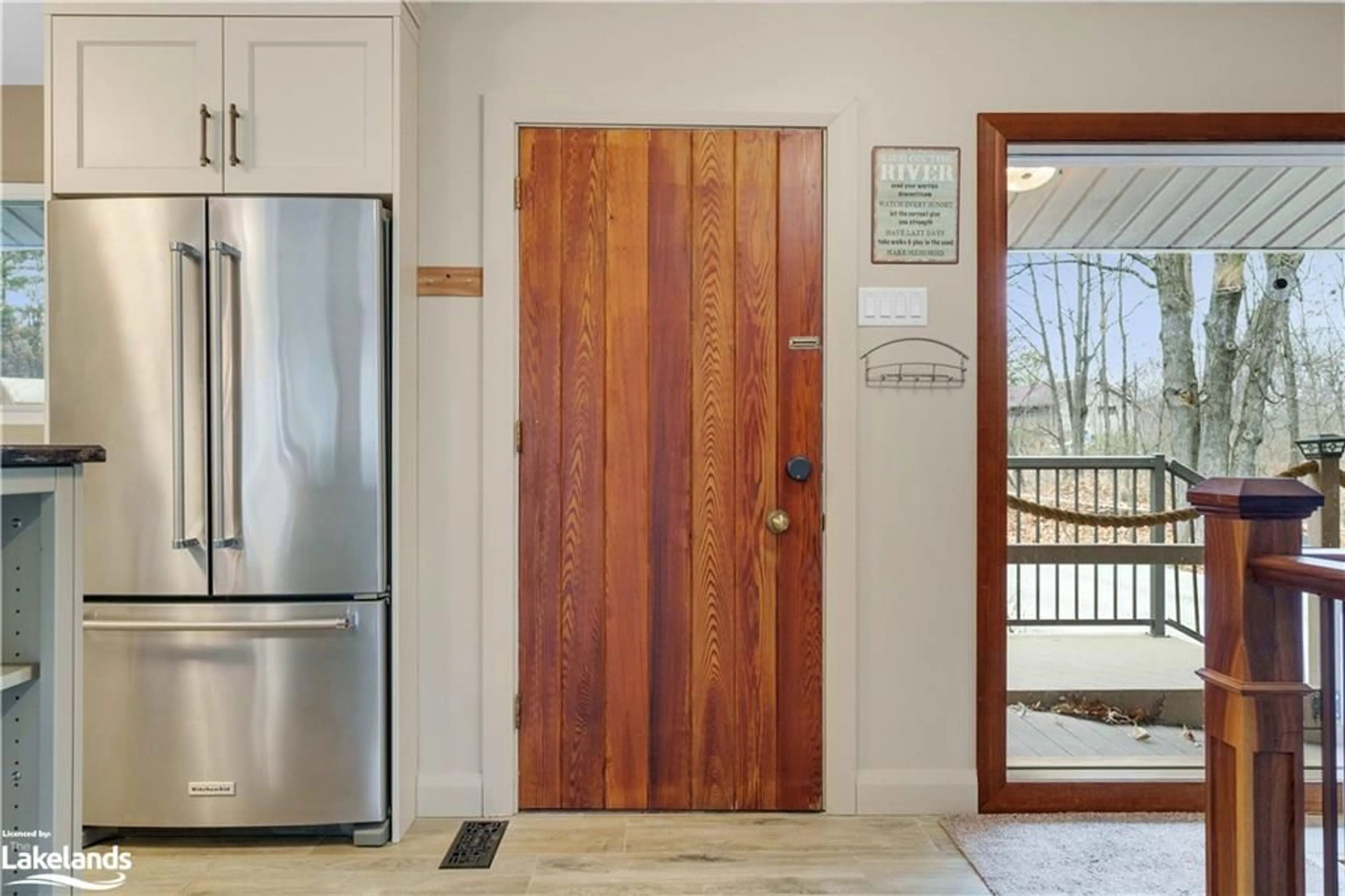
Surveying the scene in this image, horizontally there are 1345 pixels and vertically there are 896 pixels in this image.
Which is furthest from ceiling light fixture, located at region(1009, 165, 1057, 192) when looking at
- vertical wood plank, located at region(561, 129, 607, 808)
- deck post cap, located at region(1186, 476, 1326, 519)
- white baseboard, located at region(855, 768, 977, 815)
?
white baseboard, located at region(855, 768, 977, 815)

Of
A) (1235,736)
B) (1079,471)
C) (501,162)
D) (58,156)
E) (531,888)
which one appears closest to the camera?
(1235,736)

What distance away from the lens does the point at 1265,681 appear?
1.15 meters

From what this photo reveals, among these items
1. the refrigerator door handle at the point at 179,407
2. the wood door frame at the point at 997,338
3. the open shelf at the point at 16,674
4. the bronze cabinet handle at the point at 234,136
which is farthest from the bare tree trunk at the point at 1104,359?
the open shelf at the point at 16,674

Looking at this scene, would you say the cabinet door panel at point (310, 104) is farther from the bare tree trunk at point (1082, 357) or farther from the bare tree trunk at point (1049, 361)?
the bare tree trunk at point (1082, 357)

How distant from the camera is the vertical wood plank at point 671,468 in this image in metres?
2.40

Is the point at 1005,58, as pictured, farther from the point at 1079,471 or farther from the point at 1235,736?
the point at 1235,736

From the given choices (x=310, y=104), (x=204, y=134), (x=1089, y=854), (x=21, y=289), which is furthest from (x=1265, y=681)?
(x=21, y=289)

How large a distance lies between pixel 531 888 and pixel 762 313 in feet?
5.59

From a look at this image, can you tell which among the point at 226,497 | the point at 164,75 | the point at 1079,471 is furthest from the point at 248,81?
the point at 1079,471

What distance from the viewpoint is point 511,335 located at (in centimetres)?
240

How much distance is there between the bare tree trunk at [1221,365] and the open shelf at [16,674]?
11.6 ft

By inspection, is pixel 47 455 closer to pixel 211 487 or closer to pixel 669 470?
pixel 211 487

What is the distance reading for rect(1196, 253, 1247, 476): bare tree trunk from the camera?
3.00 m

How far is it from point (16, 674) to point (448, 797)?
1.42m
